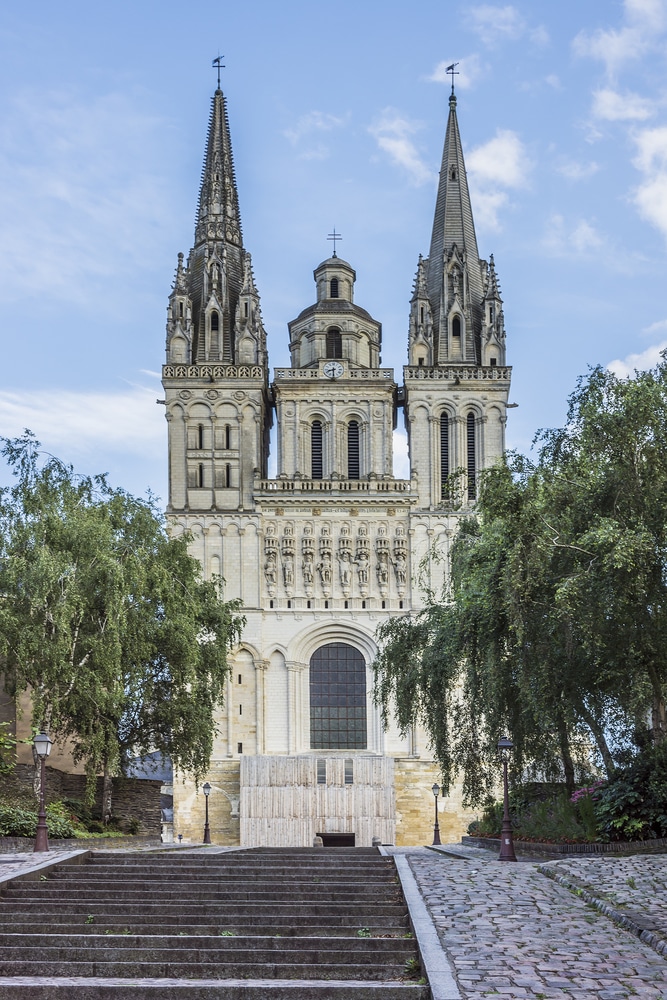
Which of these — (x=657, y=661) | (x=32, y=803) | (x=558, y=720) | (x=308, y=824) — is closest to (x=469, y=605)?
(x=558, y=720)

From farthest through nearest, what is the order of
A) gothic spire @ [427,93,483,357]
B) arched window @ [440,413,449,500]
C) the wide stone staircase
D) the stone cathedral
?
gothic spire @ [427,93,483,357]
arched window @ [440,413,449,500]
the stone cathedral
the wide stone staircase

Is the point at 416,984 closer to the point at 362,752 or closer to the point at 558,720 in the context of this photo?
the point at 558,720

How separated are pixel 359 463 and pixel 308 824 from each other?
14177 mm

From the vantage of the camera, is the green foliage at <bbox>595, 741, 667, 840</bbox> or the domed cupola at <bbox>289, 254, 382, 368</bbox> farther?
the domed cupola at <bbox>289, 254, 382, 368</bbox>

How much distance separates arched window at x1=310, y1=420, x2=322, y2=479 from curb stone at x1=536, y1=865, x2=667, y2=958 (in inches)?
1343

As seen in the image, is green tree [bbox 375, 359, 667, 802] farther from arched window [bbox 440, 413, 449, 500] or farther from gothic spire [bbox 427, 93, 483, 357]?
gothic spire [bbox 427, 93, 483, 357]

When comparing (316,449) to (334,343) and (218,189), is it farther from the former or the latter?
(218,189)

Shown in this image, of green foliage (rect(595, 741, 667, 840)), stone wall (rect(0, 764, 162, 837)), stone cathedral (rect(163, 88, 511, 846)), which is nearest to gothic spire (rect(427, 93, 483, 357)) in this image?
stone cathedral (rect(163, 88, 511, 846))

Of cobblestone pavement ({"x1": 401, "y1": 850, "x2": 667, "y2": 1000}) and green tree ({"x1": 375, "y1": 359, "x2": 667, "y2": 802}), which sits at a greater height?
green tree ({"x1": 375, "y1": 359, "x2": 667, "y2": 802})

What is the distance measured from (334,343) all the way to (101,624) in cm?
2669

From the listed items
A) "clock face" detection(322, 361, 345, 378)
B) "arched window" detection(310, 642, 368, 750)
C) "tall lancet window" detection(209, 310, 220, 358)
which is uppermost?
"tall lancet window" detection(209, 310, 220, 358)

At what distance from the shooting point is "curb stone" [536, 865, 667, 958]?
12.3 metres

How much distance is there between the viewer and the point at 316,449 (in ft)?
170

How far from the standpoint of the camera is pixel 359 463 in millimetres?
51406
